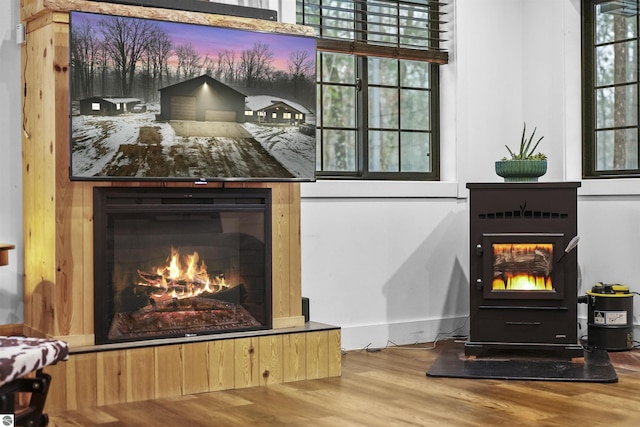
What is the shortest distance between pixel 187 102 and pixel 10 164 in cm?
91

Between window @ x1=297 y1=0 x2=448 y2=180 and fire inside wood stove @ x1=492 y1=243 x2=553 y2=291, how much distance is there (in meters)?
1.03

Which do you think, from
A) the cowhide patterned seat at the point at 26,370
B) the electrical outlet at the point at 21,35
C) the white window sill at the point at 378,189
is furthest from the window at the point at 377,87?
the cowhide patterned seat at the point at 26,370

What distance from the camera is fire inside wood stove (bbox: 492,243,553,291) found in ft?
16.3

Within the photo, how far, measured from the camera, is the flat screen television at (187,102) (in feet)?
13.3

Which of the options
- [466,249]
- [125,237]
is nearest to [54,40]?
[125,237]

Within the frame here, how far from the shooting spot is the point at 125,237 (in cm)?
425

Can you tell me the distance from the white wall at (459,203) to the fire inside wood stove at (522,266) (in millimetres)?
799

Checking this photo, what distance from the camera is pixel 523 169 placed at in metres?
5.05

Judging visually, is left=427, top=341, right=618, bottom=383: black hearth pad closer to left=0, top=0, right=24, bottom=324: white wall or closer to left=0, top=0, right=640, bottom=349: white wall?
left=0, top=0, right=640, bottom=349: white wall

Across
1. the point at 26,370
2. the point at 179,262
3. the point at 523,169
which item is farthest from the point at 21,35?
the point at 523,169

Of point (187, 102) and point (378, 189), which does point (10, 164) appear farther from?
point (378, 189)

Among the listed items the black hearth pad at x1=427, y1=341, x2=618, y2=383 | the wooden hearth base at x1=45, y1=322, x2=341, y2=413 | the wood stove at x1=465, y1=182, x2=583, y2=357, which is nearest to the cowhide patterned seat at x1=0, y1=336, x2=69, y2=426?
the wooden hearth base at x1=45, y1=322, x2=341, y2=413

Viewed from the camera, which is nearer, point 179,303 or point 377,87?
point 179,303

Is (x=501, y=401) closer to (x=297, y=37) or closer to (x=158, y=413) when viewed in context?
(x=158, y=413)
